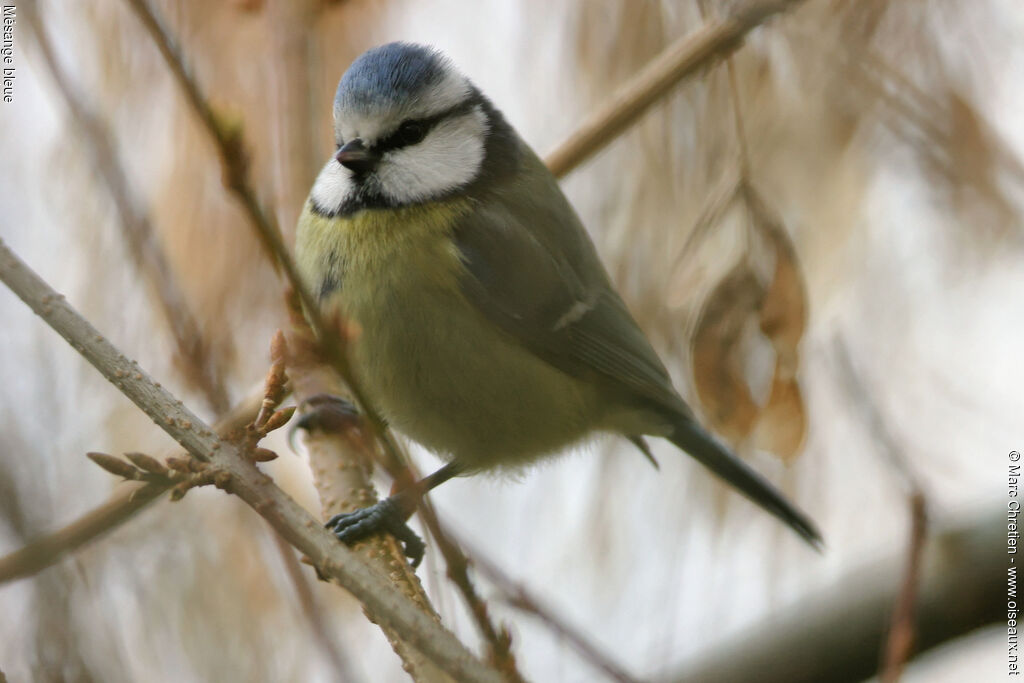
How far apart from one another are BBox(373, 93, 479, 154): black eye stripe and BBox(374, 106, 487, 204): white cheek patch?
0.01 metres

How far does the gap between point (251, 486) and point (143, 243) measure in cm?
59

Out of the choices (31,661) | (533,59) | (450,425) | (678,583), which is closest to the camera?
(31,661)

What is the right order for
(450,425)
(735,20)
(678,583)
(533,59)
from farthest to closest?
(533,59)
(678,583)
(450,425)
(735,20)

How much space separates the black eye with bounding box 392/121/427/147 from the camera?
1917 millimetres

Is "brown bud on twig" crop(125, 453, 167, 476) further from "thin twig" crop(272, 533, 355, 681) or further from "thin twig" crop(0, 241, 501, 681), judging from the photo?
"thin twig" crop(272, 533, 355, 681)

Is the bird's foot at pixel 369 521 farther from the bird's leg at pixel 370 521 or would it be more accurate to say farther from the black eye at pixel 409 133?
the black eye at pixel 409 133

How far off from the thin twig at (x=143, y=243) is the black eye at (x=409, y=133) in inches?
25.6

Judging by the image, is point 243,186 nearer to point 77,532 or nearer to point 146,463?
point 146,463

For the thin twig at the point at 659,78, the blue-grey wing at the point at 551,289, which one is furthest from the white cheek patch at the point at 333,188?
the thin twig at the point at 659,78

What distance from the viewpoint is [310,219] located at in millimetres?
1993

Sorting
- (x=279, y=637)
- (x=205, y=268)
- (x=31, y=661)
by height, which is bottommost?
(x=31, y=661)

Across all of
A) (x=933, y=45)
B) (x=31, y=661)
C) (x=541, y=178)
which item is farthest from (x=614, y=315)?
(x=31, y=661)

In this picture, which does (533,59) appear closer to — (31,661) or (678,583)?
(678,583)

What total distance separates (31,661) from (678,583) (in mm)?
1397
